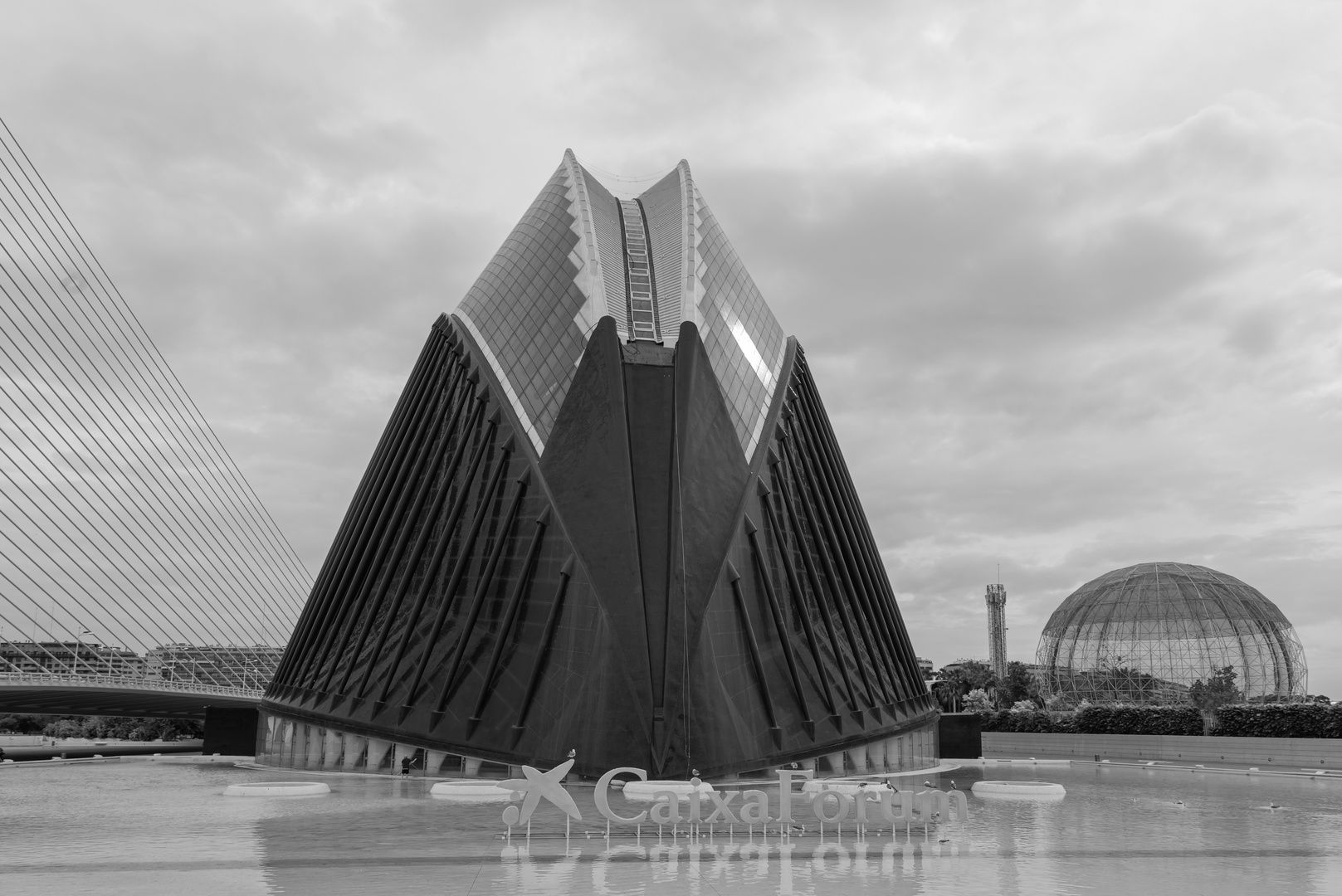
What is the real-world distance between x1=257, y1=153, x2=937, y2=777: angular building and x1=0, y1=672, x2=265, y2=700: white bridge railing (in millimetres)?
20229

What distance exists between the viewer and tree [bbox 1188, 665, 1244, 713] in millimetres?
68125

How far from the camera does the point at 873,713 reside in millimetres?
38094

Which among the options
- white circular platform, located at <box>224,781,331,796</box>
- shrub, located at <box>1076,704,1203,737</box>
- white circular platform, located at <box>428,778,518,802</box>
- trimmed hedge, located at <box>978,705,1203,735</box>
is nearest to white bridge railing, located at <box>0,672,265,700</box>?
white circular platform, located at <box>224,781,331,796</box>

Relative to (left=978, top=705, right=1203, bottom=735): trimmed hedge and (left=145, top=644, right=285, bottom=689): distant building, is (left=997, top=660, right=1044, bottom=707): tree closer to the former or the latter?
(left=978, top=705, right=1203, bottom=735): trimmed hedge

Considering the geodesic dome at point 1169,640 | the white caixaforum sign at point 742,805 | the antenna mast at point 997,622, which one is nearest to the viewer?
the white caixaforum sign at point 742,805

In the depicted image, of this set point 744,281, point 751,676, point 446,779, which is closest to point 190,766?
point 446,779

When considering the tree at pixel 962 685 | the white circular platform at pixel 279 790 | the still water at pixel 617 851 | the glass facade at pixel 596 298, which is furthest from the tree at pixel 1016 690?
the white circular platform at pixel 279 790

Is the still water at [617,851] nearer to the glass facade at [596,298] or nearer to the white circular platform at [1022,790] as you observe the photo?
the white circular platform at [1022,790]

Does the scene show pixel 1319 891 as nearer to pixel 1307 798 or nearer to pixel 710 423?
pixel 1307 798

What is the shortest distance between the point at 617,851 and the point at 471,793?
11.1 meters

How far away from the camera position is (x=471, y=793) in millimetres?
26734

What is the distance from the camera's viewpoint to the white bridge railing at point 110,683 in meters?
58.7

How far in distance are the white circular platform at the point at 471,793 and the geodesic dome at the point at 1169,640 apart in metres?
61.5

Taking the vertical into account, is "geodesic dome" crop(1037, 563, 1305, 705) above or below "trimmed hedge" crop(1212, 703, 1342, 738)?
above
